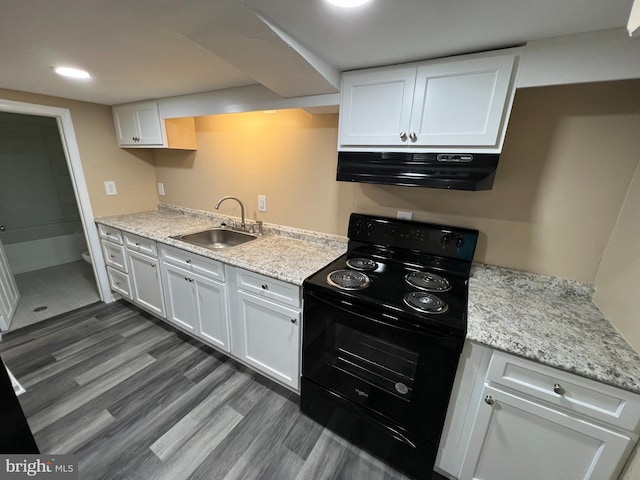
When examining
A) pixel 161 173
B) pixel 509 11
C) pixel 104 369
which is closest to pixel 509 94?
pixel 509 11

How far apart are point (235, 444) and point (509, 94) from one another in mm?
2194

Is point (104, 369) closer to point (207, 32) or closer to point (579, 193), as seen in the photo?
point (207, 32)

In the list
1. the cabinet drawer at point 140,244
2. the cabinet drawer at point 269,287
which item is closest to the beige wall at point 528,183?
the cabinet drawer at point 269,287

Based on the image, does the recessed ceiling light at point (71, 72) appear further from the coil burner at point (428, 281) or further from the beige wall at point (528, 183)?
the coil burner at point (428, 281)

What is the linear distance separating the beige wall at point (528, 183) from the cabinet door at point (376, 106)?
361mm

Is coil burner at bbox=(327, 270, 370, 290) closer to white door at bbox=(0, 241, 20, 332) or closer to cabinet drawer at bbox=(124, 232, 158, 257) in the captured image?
cabinet drawer at bbox=(124, 232, 158, 257)

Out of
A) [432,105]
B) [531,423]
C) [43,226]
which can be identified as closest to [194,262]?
[432,105]

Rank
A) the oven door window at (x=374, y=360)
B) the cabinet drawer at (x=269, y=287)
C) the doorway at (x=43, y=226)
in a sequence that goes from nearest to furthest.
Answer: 1. the oven door window at (x=374, y=360)
2. the cabinet drawer at (x=269, y=287)
3. the doorway at (x=43, y=226)

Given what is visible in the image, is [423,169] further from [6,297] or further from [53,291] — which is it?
[53,291]

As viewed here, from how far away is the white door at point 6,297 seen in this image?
225 cm

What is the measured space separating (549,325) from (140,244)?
280cm

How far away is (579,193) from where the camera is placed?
122 centimetres

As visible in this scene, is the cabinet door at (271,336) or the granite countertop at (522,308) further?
the cabinet door at (271,336)

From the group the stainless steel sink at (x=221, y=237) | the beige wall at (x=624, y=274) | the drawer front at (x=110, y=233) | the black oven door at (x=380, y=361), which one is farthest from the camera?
the drawer front at (x=110, y=233)
